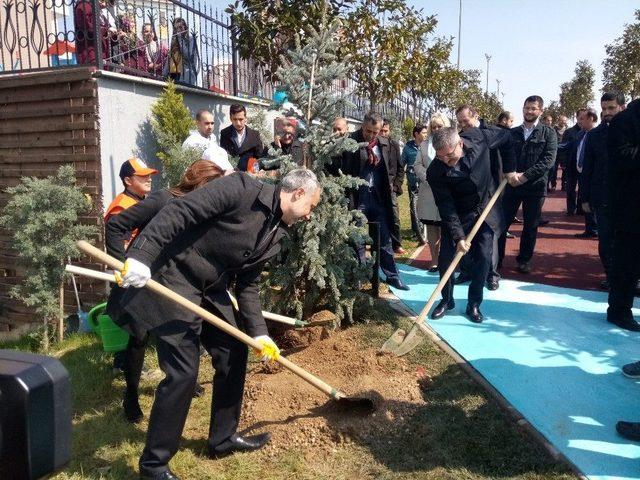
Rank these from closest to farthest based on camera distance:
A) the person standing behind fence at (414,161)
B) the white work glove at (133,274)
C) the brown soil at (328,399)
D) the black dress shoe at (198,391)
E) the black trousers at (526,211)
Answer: the white work glove at (133,274) → the brown soil at (328,399) → the black dress shoe at (198,391) → the black trousers at (526,211) → the person standing behind fence at (414,161)

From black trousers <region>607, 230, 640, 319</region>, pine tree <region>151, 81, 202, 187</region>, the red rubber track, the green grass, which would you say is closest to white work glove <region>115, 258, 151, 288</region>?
the green grass

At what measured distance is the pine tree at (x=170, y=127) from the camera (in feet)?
21.2

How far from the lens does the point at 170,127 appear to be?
6641 millimetres

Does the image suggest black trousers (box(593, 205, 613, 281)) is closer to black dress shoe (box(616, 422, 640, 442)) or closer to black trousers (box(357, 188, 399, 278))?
black trousers (box(357, 188, 399, 278))

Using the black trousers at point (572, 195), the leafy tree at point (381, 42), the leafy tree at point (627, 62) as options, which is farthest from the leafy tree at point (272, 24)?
the leafy tree at point (627, 62)

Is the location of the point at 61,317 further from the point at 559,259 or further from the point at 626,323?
the point at 559,259

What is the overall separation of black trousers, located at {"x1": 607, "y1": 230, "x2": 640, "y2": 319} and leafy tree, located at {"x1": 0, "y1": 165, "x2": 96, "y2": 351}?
516cm

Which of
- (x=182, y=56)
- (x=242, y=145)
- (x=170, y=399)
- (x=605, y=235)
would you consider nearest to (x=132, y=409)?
(x=170, y=399)

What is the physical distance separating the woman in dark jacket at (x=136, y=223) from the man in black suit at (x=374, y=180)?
Result: 2.58 m

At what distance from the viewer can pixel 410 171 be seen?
8.59 meters

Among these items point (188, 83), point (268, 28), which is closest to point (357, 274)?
point (268, 28)

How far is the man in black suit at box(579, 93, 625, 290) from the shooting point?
241 inches

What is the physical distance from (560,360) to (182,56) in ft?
20.1

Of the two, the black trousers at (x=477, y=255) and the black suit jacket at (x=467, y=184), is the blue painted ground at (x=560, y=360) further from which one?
the black suit jacket at (x=467, y=184)
